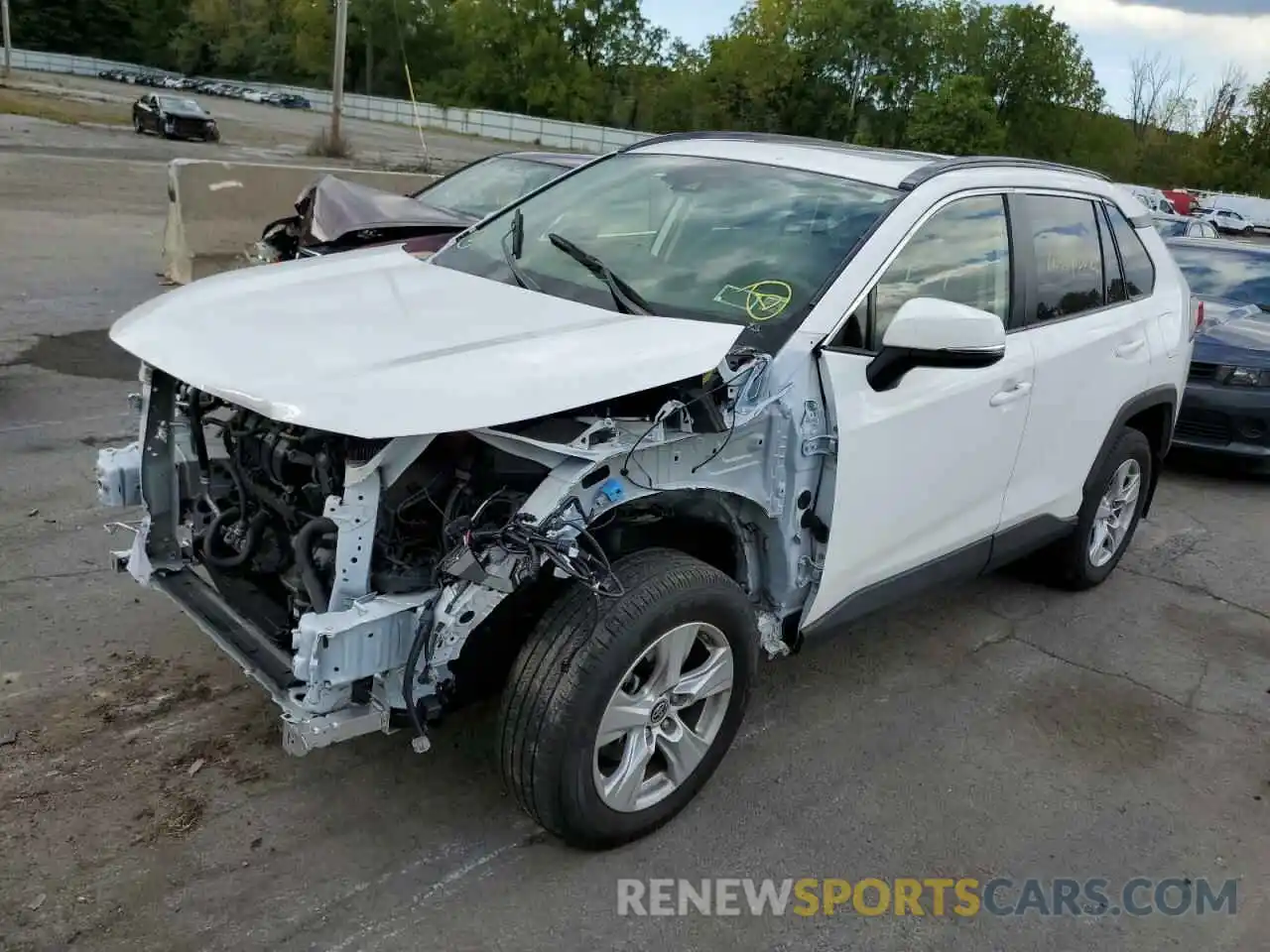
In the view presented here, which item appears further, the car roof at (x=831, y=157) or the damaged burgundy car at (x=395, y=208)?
the damaged burgundy car at (x=395, y=208)

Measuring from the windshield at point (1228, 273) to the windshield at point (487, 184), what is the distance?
563 centimetres

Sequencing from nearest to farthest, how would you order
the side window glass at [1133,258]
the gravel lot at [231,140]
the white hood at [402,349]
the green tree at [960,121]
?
the white hood at [402,349], the side window glass at [1133,258], the gravel lot at [231,140], the green tree at [960,121]

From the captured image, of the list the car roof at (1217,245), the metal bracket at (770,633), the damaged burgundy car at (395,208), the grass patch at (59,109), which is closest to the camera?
the metal bracket at (770,633)

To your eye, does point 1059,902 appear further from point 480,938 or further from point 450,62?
point 450,62

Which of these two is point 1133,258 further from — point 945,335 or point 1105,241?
point 945,335

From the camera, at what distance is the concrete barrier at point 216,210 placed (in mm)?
10508

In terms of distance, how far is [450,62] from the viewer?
3479 inches

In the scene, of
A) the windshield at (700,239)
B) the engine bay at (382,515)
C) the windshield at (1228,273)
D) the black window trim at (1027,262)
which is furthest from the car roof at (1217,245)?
the engine bay at (382,515)

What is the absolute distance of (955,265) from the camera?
3.85 meters

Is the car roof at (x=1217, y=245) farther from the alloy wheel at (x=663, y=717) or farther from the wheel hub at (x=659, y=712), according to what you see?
the wheel hub at (x=659, y=712)

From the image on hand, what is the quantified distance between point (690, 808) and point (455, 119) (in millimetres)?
71297

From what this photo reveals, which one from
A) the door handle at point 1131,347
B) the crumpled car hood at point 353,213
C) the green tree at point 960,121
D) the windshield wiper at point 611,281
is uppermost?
the green tree at point 960,121

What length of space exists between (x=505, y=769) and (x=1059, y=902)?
168 cm

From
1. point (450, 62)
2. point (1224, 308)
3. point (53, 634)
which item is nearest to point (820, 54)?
point (450, 62)
